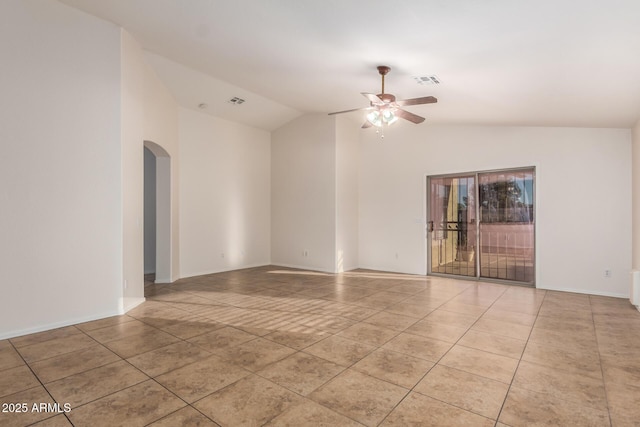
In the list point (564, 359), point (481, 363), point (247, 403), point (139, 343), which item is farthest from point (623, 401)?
point (139, 343)

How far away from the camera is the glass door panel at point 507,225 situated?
6.12 metres

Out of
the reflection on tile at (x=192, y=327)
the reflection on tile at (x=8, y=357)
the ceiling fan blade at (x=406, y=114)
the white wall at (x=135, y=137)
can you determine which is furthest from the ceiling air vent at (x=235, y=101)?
the reflection on tile at (x=8, y=357)

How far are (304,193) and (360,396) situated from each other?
19.6 feet

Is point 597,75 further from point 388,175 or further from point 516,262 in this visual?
point 388,175

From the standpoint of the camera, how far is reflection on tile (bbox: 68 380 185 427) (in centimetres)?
209

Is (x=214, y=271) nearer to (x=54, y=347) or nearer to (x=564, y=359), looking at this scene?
(x=54, y=347)

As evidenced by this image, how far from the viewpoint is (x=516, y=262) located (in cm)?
627

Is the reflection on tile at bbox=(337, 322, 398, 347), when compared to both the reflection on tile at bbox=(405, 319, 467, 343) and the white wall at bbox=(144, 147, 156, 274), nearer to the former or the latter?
the reflection on tile at bbox=(405, 319, 467, 343)

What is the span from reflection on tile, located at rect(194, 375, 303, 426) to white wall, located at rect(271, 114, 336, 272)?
513 centimetres

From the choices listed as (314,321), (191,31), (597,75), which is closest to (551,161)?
(597,75)

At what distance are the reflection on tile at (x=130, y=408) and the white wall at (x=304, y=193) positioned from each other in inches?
212

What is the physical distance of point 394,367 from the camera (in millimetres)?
2830

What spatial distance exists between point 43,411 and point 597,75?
5344 millimetres

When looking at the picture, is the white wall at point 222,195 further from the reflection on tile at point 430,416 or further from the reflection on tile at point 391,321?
the reflection on tile at point 430,416
